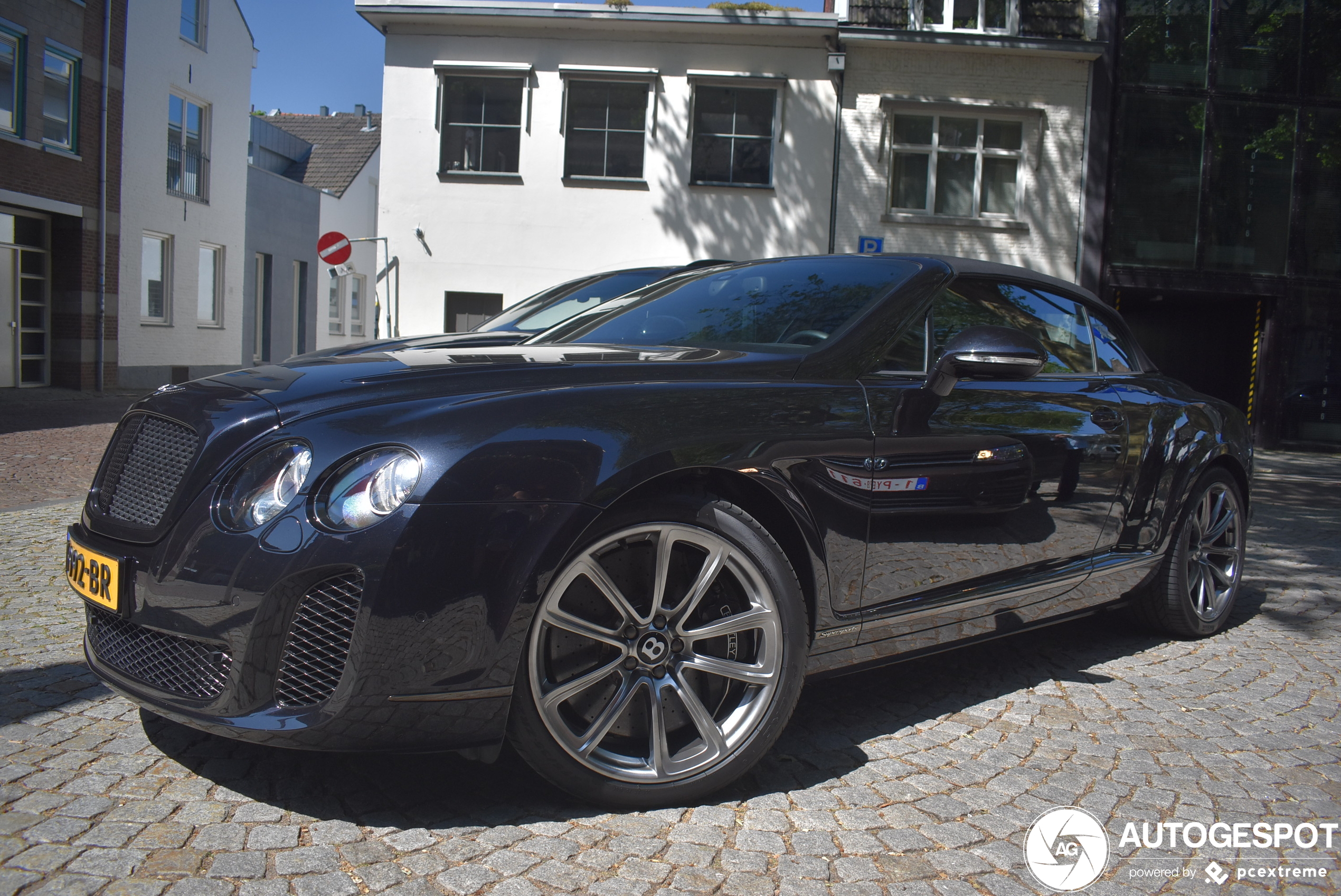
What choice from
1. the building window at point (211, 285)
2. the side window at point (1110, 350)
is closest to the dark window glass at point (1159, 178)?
the side window at point (1110, 350)

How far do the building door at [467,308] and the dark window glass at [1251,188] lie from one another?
37.4 ft

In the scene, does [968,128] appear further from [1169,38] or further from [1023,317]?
[1023,317]

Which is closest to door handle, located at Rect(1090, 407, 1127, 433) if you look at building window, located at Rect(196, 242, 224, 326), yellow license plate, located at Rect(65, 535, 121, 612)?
yellow license plate, located at Rect(65, 535, 121, 612)

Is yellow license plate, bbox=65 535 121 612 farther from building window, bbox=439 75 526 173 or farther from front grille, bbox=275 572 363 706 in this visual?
building window, bbox=439 75 526 173

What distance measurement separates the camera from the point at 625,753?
2.46m

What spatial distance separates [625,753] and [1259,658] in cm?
293

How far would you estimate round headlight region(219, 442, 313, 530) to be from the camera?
2162 millimetres

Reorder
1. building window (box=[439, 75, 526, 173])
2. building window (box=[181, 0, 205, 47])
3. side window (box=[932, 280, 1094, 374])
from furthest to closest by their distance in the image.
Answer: building window (box=[181, 0, 205, 47]), building window (box=[439, 75, 526, 173]), side window (box=[932, 280, 1094, 374])

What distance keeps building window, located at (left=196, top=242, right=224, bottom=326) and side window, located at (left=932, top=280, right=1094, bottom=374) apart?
69.9 ft

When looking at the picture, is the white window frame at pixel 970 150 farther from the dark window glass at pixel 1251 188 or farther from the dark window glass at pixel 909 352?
the dark window glass at pixel 909 352

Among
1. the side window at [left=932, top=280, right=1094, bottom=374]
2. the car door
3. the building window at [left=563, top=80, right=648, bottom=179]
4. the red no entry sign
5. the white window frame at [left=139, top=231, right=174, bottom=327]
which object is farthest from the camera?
the white window frame at [left=139, top=231, right=174, bottom=327]

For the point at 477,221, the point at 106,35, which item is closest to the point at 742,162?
the point at 477,221

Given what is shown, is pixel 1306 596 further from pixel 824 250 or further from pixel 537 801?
pixel 824 250

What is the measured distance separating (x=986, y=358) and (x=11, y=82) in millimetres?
17809
